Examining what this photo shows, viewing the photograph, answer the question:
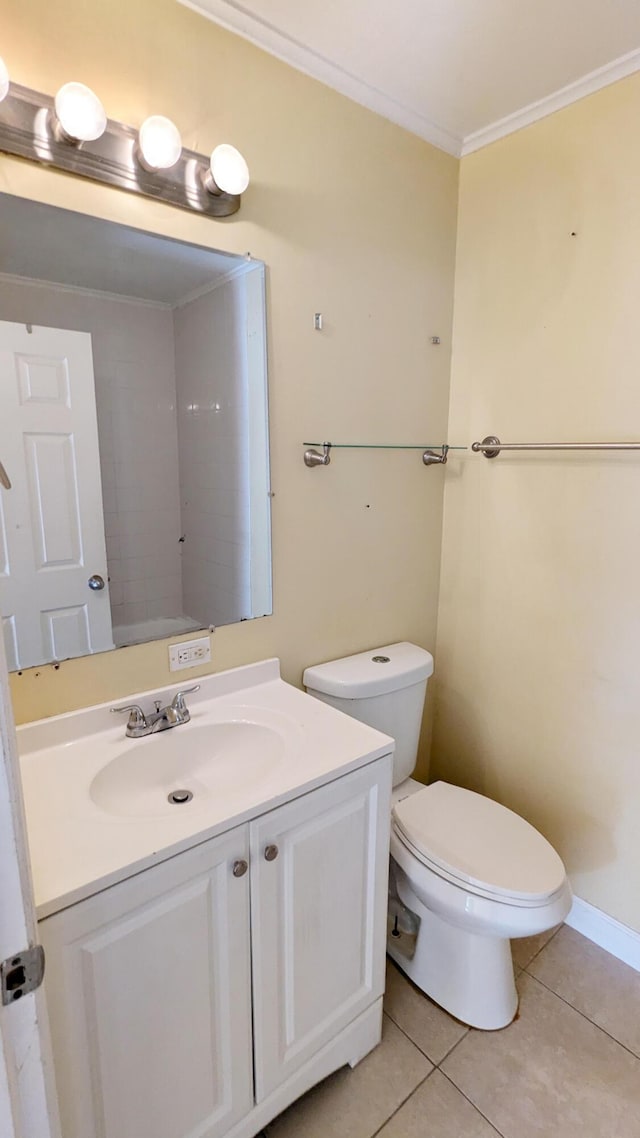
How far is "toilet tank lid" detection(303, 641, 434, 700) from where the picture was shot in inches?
59.3

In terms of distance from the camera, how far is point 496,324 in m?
1.70

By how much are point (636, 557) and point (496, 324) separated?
819mm

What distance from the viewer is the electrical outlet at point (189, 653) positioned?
1321mm

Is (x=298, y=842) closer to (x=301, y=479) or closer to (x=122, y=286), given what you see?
(x=301, y=479)

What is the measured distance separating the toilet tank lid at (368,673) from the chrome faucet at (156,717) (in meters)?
0.41

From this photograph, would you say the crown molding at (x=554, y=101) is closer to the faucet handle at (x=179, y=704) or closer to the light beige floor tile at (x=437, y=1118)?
the faucet handle at (x=179, y=704)

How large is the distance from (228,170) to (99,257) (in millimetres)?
328

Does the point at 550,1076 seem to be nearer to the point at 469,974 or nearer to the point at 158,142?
the point at 469,974

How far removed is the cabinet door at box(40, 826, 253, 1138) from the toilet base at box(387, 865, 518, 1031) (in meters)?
0.59

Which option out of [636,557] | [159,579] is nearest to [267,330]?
[159,579]

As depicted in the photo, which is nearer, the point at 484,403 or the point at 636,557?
the point at 636,557

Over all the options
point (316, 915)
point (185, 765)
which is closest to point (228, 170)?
point (185, 765)

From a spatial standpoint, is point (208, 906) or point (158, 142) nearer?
point (208, 906)

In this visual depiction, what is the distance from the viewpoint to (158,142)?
1065mm
